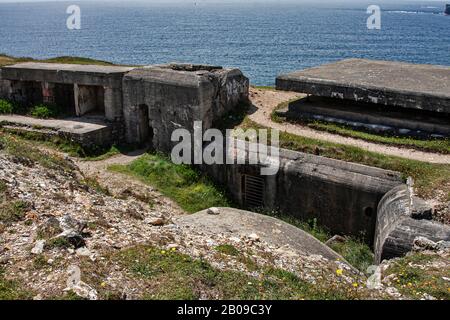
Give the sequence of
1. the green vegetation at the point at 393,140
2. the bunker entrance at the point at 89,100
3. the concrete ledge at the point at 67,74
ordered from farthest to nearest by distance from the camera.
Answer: the bunker entrance at the point at 89,100
the concrete ledge at the point at 67,74
the green vegetation at the point at 393,140

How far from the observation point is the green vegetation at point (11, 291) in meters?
6.34

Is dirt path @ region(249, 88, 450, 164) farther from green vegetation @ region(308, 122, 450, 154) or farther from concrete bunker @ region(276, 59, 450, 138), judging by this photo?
concrete bunker @ region(276, 59, 450, 138)

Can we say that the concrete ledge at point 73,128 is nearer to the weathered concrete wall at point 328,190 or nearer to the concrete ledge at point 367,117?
the weathered concrete wall at point 328,190

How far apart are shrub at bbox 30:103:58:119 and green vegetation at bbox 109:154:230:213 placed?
4456mm

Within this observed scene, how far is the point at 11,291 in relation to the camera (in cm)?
647

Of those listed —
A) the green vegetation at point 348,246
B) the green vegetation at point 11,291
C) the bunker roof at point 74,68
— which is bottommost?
the green vegetation at point 348,246

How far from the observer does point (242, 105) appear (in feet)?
56.3

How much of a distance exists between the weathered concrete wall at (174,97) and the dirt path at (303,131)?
1.04 meters

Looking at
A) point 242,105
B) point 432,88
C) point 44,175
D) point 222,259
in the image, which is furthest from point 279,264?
point 242,105

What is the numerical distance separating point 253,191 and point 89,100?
816 centimetres

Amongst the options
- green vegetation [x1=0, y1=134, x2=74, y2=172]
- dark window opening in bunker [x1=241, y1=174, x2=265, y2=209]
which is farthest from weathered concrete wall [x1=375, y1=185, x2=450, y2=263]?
green vegetation [x1=0, y1=134, x2=74, y2=172]

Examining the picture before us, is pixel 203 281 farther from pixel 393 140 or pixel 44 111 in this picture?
pixel 44 111

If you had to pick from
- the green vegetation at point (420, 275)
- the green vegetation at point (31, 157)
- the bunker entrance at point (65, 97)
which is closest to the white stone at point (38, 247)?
the green vegetation at point (31, 157)

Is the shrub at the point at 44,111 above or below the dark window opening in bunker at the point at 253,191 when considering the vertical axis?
above
